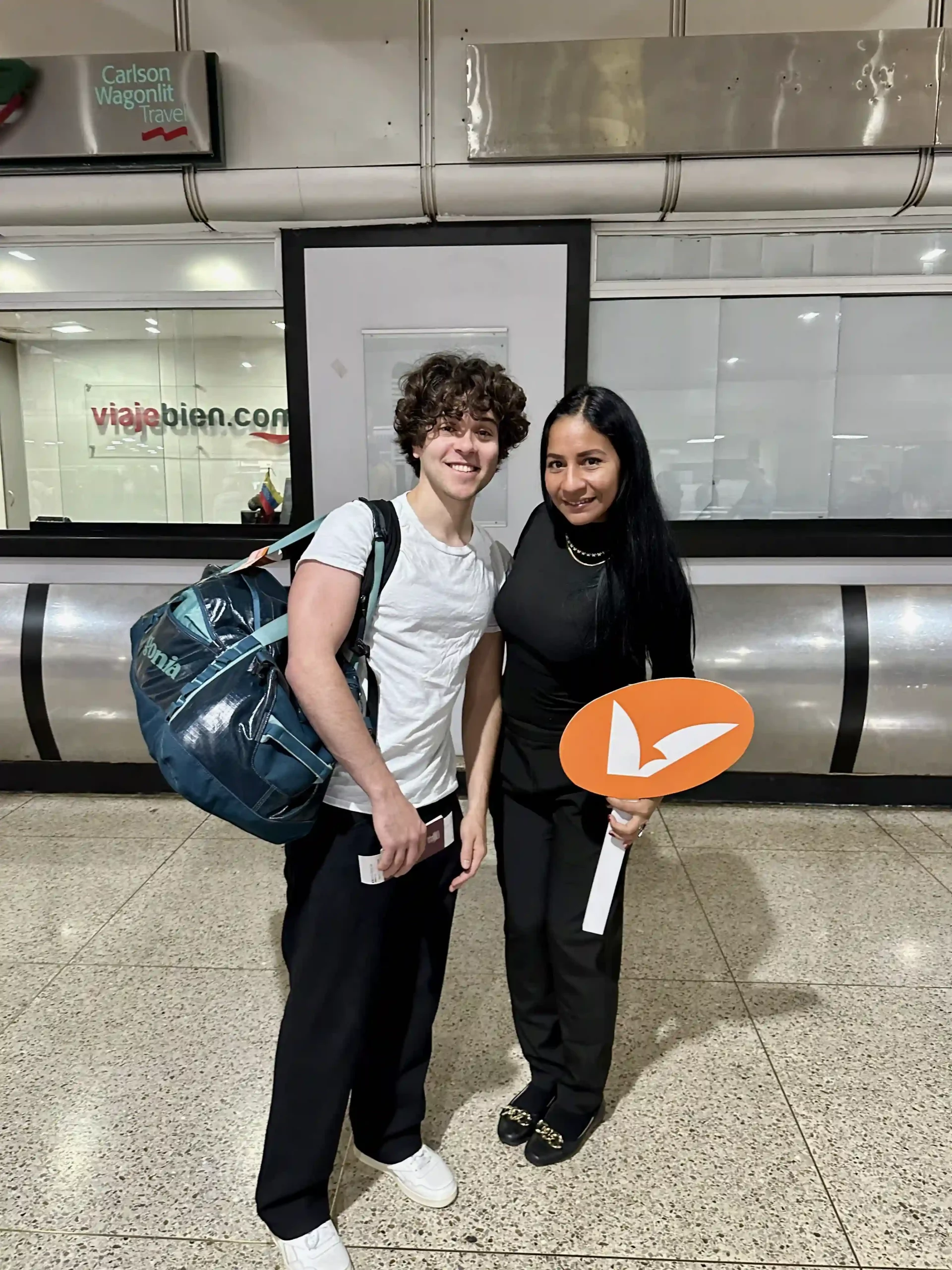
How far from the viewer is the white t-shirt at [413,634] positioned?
4.30 feet

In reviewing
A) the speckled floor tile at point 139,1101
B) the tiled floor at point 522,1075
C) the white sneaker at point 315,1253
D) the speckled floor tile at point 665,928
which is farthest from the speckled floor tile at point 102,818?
the white sneaker at point 315,1253

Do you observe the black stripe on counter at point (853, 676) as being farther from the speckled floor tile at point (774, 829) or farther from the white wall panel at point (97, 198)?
the white wall panel at point (97, 198)

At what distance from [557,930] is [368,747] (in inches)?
27.2

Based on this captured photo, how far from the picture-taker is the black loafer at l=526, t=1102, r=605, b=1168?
169 centimetres

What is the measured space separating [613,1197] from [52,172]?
455 centimetres

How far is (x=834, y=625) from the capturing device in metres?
3.48

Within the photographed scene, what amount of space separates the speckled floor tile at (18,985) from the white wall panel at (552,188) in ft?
11.5

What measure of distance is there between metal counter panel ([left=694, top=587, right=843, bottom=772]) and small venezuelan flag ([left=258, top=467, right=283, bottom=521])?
223 cm

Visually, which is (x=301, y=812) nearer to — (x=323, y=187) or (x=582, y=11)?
(x=323, y=187)

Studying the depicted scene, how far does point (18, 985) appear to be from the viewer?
2324 millimetres

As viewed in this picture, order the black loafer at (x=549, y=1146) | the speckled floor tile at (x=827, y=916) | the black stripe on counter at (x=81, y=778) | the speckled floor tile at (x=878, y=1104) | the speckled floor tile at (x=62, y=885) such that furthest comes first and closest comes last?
the black stripe on counter at (x=81, y=778)
the speckled floor tile at (x=62, y=885)
the speckled floor tile at (x=827, y=916)
the black loafer at (x=549, y=1146)
the speckled floor tile at (x=878, y=1104)

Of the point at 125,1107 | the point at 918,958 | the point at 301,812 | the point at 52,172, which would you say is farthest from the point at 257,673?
the point at 52,172

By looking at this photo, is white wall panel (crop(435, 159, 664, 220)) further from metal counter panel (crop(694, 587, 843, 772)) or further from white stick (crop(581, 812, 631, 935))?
white stick (crop(581, 812, 631, 935))

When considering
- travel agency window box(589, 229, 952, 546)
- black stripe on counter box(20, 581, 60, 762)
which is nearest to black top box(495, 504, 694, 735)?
travel agency window box(589, 229, 952, 546)
